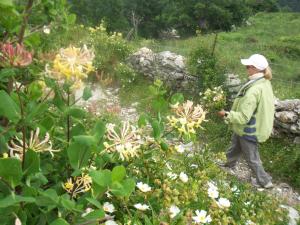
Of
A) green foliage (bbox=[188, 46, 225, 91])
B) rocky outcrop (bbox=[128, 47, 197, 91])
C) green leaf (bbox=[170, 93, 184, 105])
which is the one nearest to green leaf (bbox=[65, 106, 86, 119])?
green leaf (bbox=[170, 93, 184, 105])

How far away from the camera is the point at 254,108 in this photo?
5727 millimetres

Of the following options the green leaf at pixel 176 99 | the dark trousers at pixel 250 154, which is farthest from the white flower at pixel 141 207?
the dark trousers at pixel 250 154

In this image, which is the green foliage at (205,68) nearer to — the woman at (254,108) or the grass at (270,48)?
the grass at (270,48)

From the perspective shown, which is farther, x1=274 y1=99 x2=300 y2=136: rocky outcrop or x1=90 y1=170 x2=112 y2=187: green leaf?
x1=274 y1=99 x2=300 y2=136: rocky outcrop

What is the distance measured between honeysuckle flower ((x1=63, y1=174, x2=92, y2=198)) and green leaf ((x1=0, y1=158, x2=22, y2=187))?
0.84 ft

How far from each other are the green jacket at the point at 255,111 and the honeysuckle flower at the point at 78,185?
450 cm

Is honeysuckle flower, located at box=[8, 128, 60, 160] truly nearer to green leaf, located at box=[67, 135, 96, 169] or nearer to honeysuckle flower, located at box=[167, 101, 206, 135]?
green leaf, located at box=[67, 135, 96, 169]

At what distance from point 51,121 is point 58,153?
0.53ft

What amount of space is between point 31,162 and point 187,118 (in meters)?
0.61

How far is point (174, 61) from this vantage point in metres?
10.1

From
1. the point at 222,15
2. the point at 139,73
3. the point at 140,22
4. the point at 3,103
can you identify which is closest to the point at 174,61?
the point at 139,73

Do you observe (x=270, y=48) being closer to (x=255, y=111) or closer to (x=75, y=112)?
(x=255, y=111)

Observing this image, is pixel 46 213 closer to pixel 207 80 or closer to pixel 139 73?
pixel 207 80

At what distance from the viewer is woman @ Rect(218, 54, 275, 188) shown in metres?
5.68
